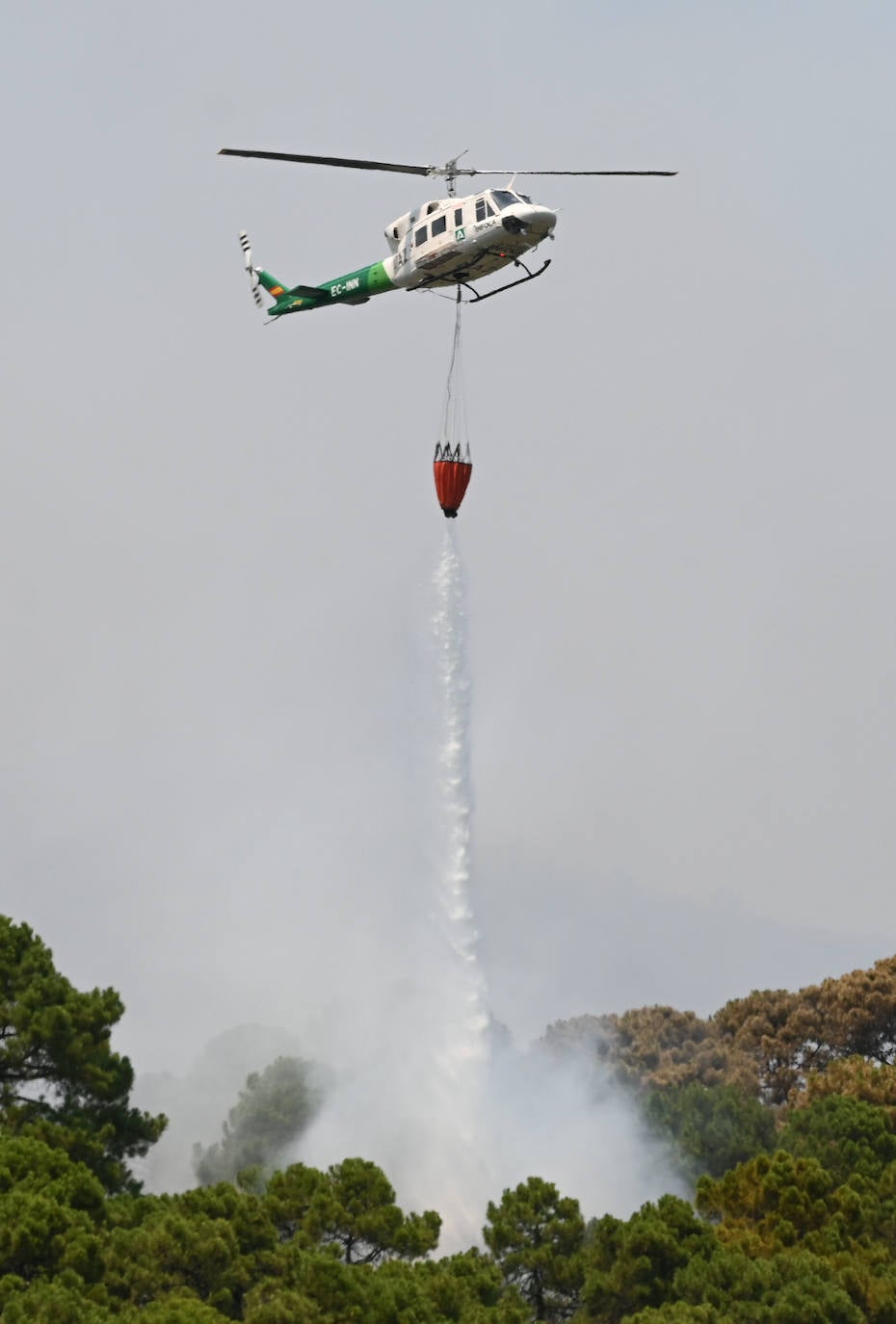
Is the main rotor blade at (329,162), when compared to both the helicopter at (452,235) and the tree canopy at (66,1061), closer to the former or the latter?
the helicopter at (452,235)

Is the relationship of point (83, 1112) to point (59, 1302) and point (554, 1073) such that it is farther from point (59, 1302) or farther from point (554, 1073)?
point (554, 1073)

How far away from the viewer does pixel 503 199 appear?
198ft

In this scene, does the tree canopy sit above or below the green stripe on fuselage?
below

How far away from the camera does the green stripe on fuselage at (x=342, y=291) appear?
66500mm

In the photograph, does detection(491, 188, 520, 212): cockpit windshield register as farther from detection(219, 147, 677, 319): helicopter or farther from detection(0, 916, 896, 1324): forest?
detection(0, 916, 896, 1324): forest

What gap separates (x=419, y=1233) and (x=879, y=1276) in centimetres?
1055

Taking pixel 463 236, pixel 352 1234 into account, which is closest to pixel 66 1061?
pixel 352 1234

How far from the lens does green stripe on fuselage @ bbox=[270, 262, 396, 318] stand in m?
66.5

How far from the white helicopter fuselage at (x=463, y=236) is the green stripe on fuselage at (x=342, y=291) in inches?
34.8

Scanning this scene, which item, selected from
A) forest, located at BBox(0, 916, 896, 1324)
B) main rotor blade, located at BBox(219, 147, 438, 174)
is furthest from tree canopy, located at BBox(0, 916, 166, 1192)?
main rotor blade, located at BBox(219, 147, 438, 174)

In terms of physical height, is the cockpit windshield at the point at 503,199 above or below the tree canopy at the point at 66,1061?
above

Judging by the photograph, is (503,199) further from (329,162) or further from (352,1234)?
(352,1234)

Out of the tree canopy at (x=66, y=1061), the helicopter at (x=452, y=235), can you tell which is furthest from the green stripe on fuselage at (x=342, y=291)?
the tree canopy at (x=66, y=1061)

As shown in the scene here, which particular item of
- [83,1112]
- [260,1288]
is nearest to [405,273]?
[83,1112]
